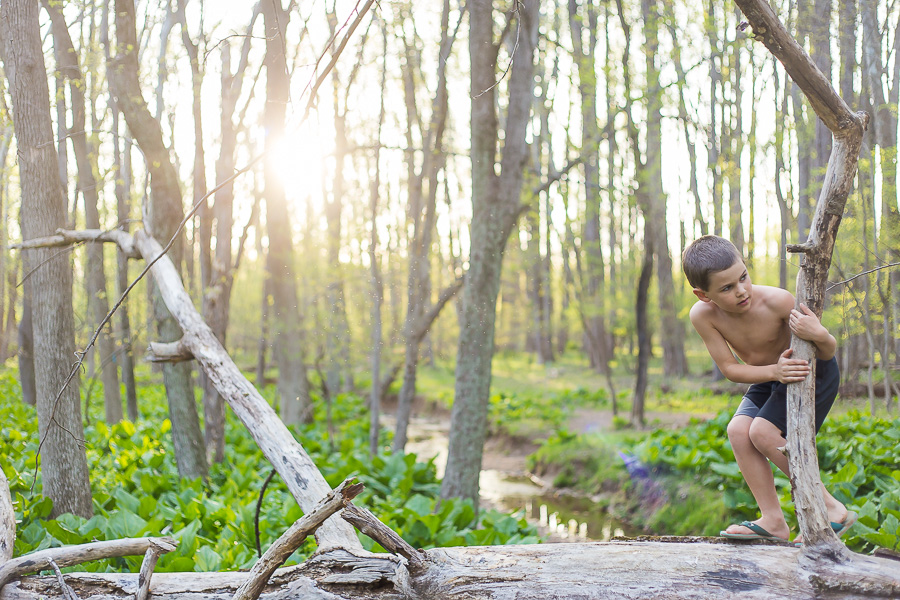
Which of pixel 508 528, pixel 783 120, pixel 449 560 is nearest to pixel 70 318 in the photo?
pixel 449 560

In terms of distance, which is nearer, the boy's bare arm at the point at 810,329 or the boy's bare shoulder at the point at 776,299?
the boy's bare arm at the point at 810,329

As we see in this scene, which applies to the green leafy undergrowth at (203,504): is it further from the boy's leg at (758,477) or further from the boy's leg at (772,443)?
the boy's leg at (772,443)

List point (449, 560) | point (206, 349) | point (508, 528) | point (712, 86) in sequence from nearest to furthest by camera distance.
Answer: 1. point (449, 560)
2. point (206, 349)
3. point (508, 528)
4. point (712, 86)

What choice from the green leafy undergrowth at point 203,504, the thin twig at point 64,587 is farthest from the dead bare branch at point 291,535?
the green leafy undergrowth at point 203,504

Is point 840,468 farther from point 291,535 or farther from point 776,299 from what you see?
point 291,535

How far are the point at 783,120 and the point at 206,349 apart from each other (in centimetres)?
839

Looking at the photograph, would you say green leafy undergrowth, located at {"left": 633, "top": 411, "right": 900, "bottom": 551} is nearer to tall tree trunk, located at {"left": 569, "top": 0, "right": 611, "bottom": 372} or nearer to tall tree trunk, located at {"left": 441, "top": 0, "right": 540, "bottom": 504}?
tall tree trunk, located at {"left": 441, "top": 0, "right": 540, "bottom": 504}

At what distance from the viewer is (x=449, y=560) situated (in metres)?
2.48

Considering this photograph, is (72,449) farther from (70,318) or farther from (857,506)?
(857,506)

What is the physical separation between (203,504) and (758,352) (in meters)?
4.01

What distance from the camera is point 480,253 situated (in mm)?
5418

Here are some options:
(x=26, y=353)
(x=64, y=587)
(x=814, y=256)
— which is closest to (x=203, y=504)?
(x=64, y=587)

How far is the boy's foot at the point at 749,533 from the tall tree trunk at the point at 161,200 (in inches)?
188

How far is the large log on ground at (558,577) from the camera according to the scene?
85.3 inches
